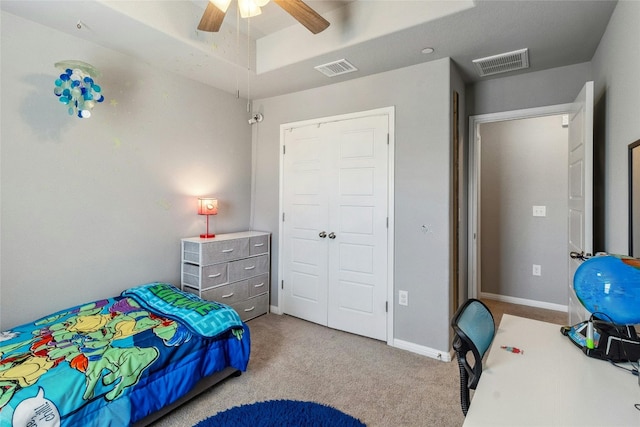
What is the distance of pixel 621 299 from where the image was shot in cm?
121

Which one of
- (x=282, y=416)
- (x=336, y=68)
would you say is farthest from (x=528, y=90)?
(x=282, y=416)

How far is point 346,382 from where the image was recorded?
2338mm

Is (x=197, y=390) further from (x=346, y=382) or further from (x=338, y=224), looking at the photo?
(x=338, y=224)

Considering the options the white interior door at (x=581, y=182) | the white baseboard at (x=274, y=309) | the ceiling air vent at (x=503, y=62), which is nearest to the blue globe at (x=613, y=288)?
the white interior door at (x=581, y=182)

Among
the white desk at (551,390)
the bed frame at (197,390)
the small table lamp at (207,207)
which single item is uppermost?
the small table lamp at (207,207)

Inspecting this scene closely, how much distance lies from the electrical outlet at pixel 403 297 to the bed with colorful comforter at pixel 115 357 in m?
1.37

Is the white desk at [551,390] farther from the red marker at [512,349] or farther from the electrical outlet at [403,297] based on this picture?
the electrical outlet at [403,297]

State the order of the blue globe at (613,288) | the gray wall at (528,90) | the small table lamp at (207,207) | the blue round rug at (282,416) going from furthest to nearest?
1. the small table lamp at (207,207)
2. the gray wall at (528,90)
3. the blue round rug at (282,416)
4. the blue globe at (613,288)

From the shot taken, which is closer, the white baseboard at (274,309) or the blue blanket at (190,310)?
the blue blanket at (190,310)

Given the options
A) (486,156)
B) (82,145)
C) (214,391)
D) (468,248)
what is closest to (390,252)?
(468,248)

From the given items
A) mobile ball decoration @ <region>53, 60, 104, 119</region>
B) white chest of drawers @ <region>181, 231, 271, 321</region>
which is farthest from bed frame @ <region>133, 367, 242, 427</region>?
mobile ball decoration @ <region>53, 60, 104, 119</region>

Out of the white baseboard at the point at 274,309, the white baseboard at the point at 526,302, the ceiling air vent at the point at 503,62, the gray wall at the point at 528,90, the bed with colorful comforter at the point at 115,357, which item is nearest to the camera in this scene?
the bed with colorful comforter at the point at 115,357

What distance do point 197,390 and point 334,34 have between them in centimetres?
275

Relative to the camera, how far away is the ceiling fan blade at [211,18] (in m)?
1.77
